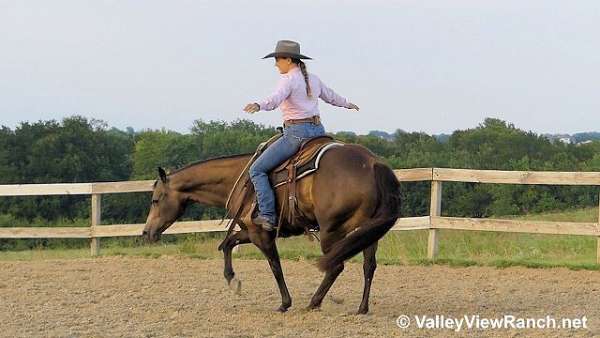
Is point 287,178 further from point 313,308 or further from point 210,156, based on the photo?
point 210,156

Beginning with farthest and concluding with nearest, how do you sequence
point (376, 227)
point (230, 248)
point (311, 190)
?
point (230, 248), point (311, 190), point (376, 227)

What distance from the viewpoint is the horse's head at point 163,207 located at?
830 centimetres

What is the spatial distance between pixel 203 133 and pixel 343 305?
45734 mm

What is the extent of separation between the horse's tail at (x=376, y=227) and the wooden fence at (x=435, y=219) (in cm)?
454

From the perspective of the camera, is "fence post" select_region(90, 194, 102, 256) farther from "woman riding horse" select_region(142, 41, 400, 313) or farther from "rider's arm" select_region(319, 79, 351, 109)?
"rider's arm" select_region(319, 79, 351, 109)

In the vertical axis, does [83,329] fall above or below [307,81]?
below

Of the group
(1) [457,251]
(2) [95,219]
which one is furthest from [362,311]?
(2) [95,219]

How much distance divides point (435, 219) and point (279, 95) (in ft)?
16.8

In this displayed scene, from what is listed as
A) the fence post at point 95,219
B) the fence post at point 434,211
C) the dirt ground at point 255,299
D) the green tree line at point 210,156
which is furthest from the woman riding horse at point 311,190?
the green tree line at point 210,156

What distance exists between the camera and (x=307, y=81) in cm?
720

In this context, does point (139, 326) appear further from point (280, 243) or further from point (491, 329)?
point (280, 243)

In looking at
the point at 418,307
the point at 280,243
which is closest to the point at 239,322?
the point at 418,307

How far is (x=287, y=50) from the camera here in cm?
715

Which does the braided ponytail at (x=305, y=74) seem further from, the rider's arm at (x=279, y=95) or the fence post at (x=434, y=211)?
the fence post at (x=434, y=211)
